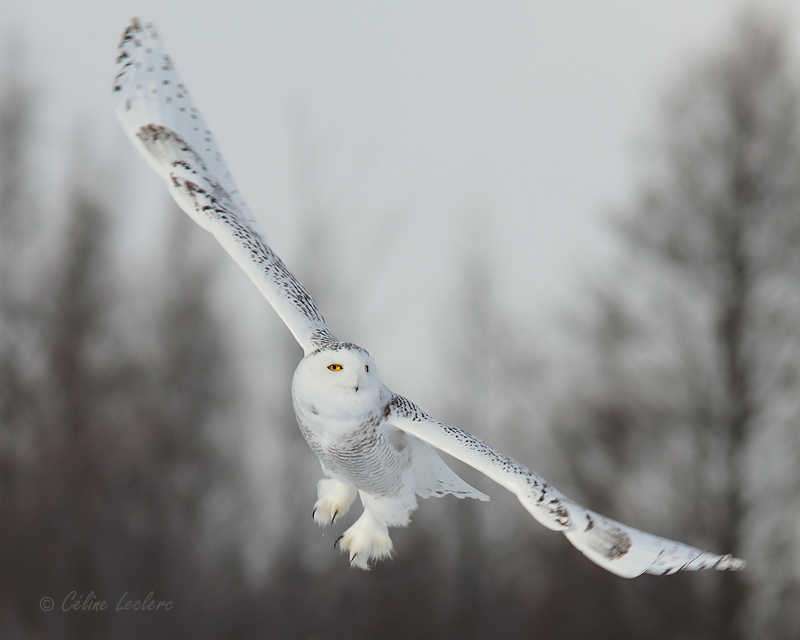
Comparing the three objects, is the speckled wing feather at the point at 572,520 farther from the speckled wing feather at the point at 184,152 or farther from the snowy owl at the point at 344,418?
the speckled wing feather at the point at 184,152

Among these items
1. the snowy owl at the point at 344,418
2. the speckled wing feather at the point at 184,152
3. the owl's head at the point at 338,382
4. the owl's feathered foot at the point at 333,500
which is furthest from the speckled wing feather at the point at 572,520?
the speckled wing feather at the point at 184,152

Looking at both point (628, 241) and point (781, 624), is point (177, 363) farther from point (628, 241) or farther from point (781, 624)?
point (781, 624)

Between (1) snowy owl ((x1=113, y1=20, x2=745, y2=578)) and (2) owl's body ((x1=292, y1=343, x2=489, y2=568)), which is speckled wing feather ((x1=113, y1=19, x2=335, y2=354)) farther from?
(2) owl's body ((x1=292, y1=343, x2=489, y2=568))

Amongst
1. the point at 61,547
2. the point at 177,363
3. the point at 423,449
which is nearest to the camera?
the point at 423,449

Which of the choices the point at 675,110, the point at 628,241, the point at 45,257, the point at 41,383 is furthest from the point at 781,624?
the point at 45,257

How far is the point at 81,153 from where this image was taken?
19.1m

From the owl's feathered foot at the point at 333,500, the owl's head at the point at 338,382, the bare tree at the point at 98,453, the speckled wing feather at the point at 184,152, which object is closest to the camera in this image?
the owl's head at the point at 338,382

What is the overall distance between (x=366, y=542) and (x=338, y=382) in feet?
3.45

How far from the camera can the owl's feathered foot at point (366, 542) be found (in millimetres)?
4570

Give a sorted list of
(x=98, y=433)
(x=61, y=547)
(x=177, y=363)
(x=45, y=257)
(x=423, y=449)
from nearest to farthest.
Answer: (x=423, y=449)
(x=61, y=547)
(x=98, y=433)
(x=45, y=257)
(x=177, y=363)

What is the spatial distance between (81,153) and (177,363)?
174 inches

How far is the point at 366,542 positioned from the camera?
15.1 feet

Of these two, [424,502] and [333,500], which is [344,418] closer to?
[333,500]

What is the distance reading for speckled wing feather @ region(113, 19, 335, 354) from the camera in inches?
196
